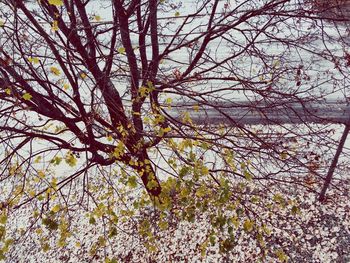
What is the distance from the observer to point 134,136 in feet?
13.5

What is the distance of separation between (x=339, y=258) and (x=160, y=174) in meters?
3.85

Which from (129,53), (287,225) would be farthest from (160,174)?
(129,53)

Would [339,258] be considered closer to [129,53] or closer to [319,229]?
[319,229]

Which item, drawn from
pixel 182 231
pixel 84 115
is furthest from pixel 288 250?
pixel 84 115

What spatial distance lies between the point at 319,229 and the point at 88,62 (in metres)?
4.78

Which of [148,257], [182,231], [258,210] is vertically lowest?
[148,257]

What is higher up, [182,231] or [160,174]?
[160,174]

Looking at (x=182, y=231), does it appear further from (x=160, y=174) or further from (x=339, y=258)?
(x=339, y=258)

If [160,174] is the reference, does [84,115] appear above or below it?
below

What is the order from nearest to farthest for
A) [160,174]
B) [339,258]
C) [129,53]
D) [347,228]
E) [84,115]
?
[84,115] → [129,53] → [339,258] → [347,228] → [160,174]

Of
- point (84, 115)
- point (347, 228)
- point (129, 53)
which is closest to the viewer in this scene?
point (84, 115)

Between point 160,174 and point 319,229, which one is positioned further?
point 160,174

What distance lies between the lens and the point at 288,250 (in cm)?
576

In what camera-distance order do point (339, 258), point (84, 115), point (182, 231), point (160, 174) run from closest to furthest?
point (84, 115) → point (339, 258) → point (182, 231) → point (160, 174)
